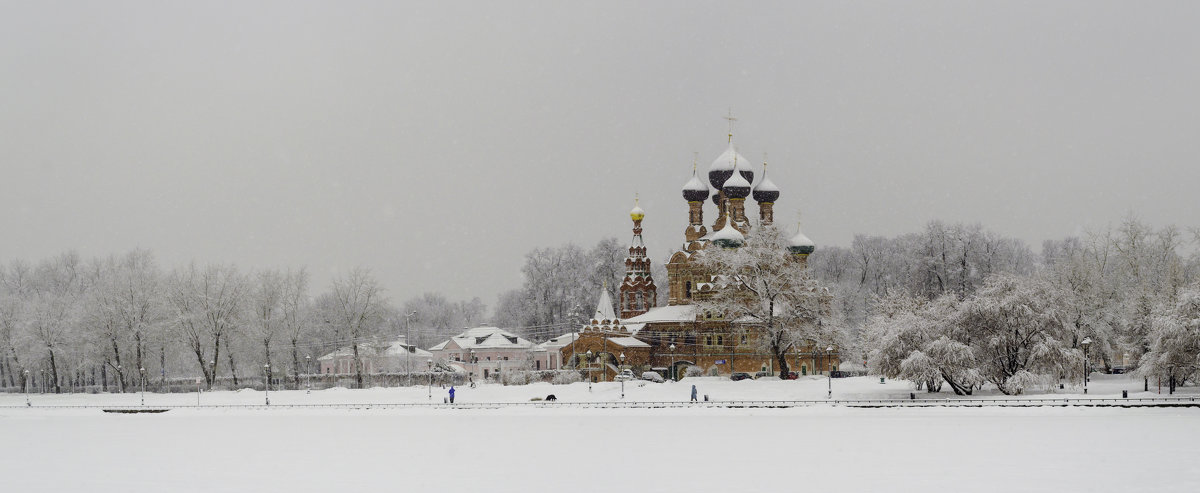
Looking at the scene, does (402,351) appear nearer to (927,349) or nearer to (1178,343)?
(927,349)

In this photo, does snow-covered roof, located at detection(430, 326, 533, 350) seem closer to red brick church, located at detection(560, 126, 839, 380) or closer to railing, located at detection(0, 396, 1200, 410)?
red brick church, located at detection(560, 126, 839, 380)

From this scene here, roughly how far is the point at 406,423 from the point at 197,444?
9.64m

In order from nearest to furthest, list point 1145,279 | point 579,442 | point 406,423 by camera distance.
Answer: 1. point 579,442
2. point 406,423
3. point 1145,279

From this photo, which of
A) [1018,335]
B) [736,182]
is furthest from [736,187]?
[1018,335]

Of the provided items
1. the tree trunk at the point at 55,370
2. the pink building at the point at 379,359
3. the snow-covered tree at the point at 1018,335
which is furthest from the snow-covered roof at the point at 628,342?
the tree trunk at the point at 55,370

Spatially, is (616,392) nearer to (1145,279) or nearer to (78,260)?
(1145,279)

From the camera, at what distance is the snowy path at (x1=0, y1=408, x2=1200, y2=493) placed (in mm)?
22234

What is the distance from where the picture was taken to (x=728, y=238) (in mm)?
76562

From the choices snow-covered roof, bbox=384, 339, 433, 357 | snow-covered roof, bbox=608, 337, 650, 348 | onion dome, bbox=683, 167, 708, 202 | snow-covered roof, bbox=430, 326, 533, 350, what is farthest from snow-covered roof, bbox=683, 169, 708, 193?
snow-covered roof, bbox=384, 339, 433, 357

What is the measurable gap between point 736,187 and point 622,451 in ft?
173

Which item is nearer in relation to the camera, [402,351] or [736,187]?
[736,187]

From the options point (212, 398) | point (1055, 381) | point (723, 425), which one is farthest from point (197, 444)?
point (1055, 381)

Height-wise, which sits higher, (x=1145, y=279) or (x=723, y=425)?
(x=1145, y=279)

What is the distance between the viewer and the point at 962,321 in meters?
49.8
